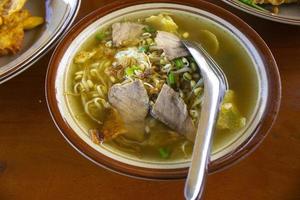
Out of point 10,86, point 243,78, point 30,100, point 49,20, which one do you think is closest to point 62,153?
point 30,100

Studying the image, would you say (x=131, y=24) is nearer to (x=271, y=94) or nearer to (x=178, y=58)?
(x=178, y=58)

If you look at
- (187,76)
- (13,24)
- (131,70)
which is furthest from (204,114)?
(13,24)

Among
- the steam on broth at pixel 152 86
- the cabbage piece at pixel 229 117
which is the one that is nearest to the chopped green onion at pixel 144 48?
the steam on broth at pixel 152 86

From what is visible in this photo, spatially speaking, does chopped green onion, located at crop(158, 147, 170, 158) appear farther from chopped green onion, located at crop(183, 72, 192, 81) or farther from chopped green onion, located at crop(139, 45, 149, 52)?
chopped green onion, located at crop(139, 45, 149, 52)

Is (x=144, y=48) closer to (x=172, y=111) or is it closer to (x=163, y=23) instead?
(x=163, y=23)

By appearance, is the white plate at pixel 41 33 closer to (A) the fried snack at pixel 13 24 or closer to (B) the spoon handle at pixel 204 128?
(A) the fried snack at pixel 13 24

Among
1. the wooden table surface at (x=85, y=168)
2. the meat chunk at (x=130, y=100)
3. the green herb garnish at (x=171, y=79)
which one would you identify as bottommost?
the wooden table surface at (x=85, y=168)

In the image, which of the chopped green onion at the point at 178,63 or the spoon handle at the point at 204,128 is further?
the chopped green onion at the point at 178,63
